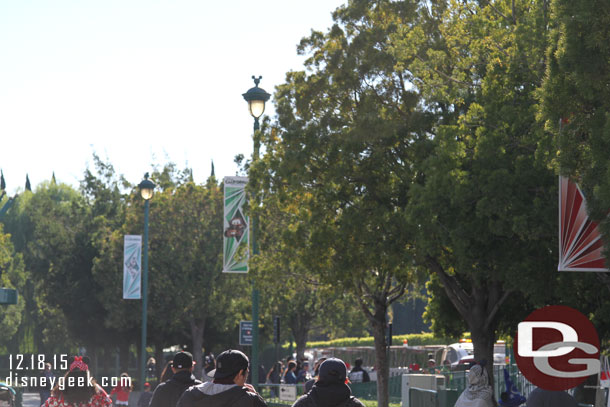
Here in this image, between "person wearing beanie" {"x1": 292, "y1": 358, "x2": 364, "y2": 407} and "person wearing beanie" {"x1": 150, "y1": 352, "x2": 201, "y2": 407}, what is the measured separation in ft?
7.48

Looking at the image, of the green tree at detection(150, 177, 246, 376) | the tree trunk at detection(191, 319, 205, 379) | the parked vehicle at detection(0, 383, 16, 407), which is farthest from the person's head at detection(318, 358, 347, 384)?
the tree trunk at detection(191, 319, 205, 379)

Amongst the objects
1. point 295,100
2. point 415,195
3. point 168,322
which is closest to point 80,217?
point 168,322

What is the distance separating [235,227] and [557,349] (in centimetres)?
1086

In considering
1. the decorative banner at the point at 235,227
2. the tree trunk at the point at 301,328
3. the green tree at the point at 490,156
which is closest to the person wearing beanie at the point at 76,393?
the green tree at the point at 490,156

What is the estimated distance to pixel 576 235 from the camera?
15688mm

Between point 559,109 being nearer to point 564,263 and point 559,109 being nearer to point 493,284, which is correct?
point 564,263

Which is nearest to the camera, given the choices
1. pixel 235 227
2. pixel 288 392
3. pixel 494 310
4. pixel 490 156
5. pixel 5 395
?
pixel 5 395

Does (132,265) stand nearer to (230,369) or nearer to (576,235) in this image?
(576,235)

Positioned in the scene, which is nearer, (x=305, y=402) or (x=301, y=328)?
(x=305, y=402)

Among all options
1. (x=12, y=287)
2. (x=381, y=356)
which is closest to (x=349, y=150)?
(x=381, y=356)

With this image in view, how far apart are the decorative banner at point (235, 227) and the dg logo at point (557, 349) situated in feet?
22.9

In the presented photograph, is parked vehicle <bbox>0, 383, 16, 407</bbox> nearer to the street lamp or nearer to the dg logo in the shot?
the dg logo

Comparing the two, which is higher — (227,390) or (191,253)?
(191,253)

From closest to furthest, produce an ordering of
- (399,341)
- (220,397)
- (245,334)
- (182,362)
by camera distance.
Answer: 1. (220,397)
2. (182,362)
3. (245,334)
4. (399,341)
